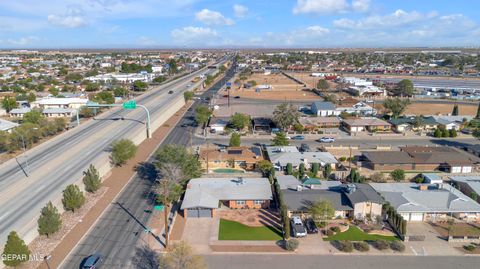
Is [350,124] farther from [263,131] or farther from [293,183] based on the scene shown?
[293,183]

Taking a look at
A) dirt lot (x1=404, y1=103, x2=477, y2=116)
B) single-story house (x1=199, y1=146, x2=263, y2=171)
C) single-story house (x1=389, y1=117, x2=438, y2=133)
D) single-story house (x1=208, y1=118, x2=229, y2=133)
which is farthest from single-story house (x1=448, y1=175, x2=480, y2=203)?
dirt lot (x1=404, y1=103, x2=477, y2=116)

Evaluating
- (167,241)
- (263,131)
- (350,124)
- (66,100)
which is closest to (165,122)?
(263,131)

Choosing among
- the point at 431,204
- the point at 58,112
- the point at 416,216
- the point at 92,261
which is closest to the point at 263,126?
the point at 431,204

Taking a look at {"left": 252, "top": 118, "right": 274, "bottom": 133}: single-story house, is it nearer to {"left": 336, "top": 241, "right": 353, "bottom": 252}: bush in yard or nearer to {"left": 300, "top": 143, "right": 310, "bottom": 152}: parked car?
{"left": 300, "top": 143, "right": 310, "bottom": 152}: parked car

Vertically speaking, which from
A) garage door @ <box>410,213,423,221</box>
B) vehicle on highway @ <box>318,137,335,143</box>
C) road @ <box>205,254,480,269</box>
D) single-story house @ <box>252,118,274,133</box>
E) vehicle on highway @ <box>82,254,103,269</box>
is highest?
single-story house @ <box>252,118,274,133</box>

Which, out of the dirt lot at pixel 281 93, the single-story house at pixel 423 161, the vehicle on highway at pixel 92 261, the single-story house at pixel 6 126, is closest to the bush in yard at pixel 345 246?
the vehicle on highway at pixel 92 261

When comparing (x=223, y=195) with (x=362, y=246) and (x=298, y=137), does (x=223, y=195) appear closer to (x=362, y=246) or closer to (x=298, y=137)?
(x=362, y=246)
